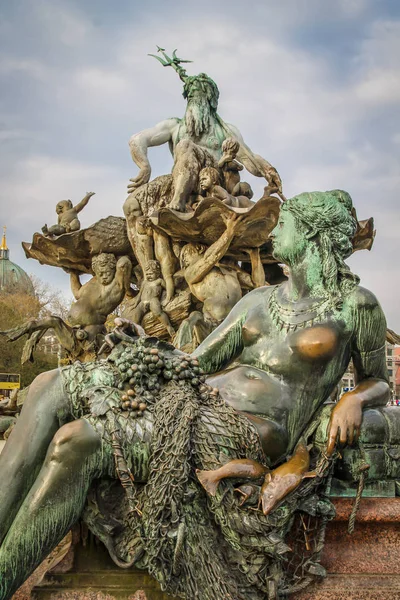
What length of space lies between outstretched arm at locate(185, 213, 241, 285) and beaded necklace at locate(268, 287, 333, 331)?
5054mm

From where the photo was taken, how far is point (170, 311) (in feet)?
29.1

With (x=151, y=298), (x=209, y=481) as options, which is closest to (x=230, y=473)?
(x=209, y=481)

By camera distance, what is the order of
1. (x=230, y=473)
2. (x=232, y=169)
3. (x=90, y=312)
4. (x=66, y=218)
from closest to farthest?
1. (x=230, y=473)
2. (x=232, y=169)
3. (x=66, y=218)
4. (x=90, y=312)

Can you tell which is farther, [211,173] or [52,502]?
[211,173]

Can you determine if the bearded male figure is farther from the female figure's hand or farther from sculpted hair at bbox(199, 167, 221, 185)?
the female figure's hand

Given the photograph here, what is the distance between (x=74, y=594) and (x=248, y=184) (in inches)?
273

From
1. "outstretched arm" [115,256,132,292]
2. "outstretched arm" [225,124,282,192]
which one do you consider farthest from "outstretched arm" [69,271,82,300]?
"outstretched arm" [225,124,282,192]

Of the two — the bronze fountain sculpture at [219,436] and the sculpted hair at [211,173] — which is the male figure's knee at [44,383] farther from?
the sculpted hair at [211,173]

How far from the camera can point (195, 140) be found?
9.23m

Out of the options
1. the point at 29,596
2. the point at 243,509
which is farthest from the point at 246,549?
the point at 29,596

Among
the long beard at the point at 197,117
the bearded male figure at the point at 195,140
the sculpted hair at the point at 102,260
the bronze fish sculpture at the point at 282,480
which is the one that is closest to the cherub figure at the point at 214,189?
the bearded male figure at the point at 195,140

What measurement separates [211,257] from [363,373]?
5366mm

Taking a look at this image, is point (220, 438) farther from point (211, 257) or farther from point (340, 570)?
point (211, 257)

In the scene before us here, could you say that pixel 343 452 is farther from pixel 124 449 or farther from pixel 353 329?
pixel 124 449
